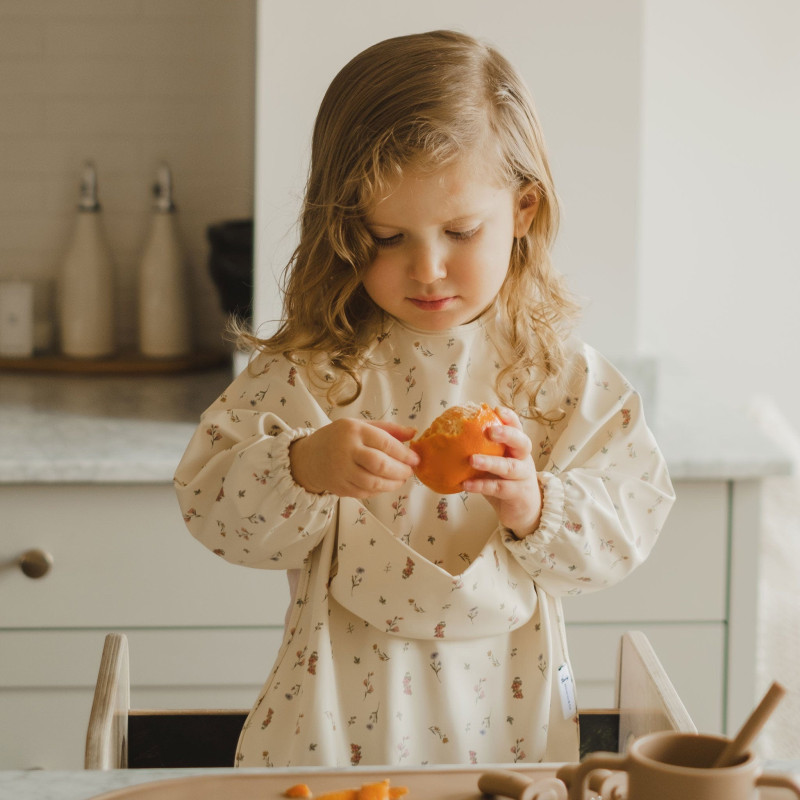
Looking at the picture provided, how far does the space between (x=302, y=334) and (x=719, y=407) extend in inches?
43.6

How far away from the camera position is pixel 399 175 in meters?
0.95

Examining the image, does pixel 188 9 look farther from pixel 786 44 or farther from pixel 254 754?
pixel 254 754

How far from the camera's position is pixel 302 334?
1076mm

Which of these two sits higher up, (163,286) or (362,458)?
(163,286)

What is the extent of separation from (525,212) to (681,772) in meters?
0.60

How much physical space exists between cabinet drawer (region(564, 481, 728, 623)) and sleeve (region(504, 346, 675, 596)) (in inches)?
24.0

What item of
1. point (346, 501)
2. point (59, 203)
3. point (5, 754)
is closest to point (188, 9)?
point (59, 203)

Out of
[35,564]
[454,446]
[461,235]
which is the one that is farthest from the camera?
[35,564]

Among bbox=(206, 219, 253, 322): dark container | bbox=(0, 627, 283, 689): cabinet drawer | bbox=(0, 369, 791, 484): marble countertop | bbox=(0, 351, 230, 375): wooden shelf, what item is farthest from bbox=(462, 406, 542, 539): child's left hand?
bbox=(0, 351, 230, 375): wooden shelf

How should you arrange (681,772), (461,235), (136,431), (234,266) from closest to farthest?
(681,772) → (461,235) → (136,431) → (234,266)

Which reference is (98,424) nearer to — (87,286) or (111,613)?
(111,613)

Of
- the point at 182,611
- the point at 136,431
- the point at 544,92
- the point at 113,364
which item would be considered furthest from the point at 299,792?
the point at 113,364

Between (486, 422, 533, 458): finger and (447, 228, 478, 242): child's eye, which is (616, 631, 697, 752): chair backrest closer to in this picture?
(486, 422, 533, 458): finger

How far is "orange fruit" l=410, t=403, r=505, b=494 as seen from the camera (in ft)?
2.88
